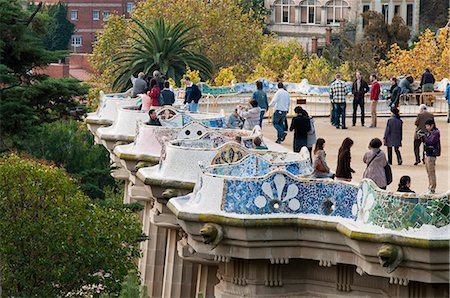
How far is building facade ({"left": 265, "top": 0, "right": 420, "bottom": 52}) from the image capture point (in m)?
147

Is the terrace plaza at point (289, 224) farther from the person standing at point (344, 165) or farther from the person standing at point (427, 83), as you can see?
the person standing at point (427, 83)

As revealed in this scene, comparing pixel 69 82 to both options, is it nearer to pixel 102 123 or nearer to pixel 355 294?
pixel 102 123

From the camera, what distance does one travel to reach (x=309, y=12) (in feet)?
502

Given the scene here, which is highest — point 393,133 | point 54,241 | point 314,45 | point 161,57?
point 161,57

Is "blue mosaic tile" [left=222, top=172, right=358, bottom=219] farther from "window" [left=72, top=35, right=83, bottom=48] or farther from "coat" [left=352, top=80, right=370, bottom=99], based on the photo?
"window" [left=72, top=35, right=83, bottom=48]

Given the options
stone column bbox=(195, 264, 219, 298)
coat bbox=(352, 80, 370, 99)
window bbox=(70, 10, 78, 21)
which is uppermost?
window bbox=(70, 10, 78, 21)

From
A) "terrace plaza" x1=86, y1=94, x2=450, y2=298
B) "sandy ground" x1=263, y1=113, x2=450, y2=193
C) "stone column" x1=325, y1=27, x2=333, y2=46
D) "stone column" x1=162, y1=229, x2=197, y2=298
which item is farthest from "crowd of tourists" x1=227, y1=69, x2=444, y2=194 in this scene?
"stone column" x1=325, y1=27, x2=333, y2=46

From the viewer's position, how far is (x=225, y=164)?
92.6 ft

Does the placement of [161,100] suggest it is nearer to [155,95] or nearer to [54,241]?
[155,95]

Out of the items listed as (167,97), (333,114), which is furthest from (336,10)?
(167,97)

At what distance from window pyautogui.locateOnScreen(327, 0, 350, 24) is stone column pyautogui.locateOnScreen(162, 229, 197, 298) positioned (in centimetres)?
11417

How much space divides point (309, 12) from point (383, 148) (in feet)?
370

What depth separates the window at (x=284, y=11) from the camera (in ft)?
504

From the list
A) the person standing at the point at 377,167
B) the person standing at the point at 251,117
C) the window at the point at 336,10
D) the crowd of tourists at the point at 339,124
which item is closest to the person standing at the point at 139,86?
the crowd of tourists at the point at 339,124
